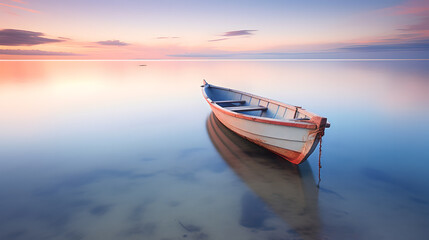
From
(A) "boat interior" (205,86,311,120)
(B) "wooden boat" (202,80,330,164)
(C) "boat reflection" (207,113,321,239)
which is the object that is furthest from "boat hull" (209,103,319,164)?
(A) "boat interior" (205,86,311,120)

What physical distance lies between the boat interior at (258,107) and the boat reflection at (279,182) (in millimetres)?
1322

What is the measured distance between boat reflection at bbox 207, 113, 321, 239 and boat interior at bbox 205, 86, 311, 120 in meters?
1.32

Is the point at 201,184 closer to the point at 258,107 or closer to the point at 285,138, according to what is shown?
Answer: the point at 285,138

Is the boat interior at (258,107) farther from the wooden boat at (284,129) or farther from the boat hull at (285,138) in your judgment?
the boat hull at (285,138)

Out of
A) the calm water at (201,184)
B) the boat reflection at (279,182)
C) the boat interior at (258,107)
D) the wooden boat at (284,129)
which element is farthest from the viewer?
the boat interior at (258,107)

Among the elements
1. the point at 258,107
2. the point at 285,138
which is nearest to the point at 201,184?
the point at 285,138

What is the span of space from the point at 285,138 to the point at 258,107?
324 cm

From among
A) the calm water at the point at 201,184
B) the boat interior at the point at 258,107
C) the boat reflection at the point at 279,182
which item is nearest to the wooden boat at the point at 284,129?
the boat interior at the point at 258,107

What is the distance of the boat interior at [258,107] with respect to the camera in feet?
23.4

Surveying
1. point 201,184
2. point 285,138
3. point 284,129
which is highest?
point 284,129

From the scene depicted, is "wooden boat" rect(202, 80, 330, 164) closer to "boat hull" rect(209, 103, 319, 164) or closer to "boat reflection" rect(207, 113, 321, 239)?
"boat hull" rect(209, 103, 319, 164)

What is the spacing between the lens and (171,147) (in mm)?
7719

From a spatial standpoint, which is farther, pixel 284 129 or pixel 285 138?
pixel 285 138

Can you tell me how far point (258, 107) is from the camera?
28.7 ft
